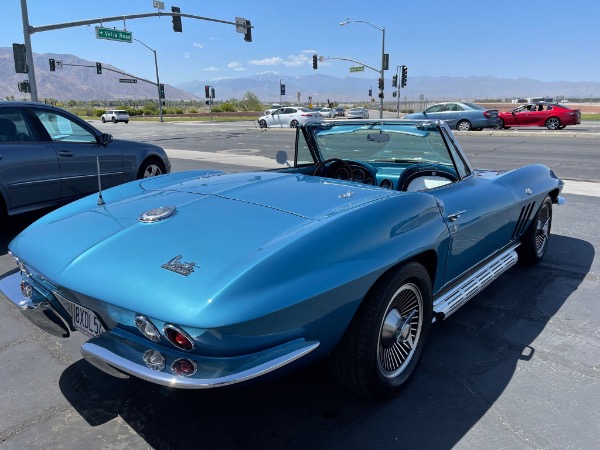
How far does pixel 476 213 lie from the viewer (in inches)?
123

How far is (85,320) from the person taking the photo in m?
2.16

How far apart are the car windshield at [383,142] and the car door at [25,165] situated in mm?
3428

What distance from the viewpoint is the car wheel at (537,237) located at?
4195mm

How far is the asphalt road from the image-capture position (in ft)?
7.23

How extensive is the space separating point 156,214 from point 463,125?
23083 mm

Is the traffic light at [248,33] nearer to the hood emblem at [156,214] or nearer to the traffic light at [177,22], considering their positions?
the traffic light at [177,22]

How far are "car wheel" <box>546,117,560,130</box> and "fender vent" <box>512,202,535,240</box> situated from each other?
73.2ft

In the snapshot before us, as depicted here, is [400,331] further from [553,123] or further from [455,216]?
[553,123]

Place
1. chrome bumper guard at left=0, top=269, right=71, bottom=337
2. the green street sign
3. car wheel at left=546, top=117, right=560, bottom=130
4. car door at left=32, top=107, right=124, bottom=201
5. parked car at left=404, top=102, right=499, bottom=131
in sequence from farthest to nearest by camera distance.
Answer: car wheel at left=546, top=117, right=560, bottom=130 < parked car at left=404, top=102, right=499, bottom=131 < the green street sign < car door at left=32, top=107, right=124, bottom=201 < chrome bumper guard at left=0, top=269, right=71, bottom=337

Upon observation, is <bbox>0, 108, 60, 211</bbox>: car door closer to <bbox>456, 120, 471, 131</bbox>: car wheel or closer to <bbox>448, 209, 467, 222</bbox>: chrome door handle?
<bbox>448, 209, 467, 222</bbox>: chrome door handle

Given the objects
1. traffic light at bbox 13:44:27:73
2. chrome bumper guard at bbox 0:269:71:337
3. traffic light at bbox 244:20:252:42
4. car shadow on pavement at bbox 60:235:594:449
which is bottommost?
car shadow on pavement at bbox 60:235:594:449

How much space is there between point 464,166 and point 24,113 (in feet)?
16.3

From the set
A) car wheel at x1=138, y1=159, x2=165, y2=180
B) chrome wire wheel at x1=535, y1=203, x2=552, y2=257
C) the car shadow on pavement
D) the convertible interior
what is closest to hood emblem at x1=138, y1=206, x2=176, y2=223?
the car shadow on pavement

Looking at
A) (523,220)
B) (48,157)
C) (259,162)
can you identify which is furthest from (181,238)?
(259,162)
